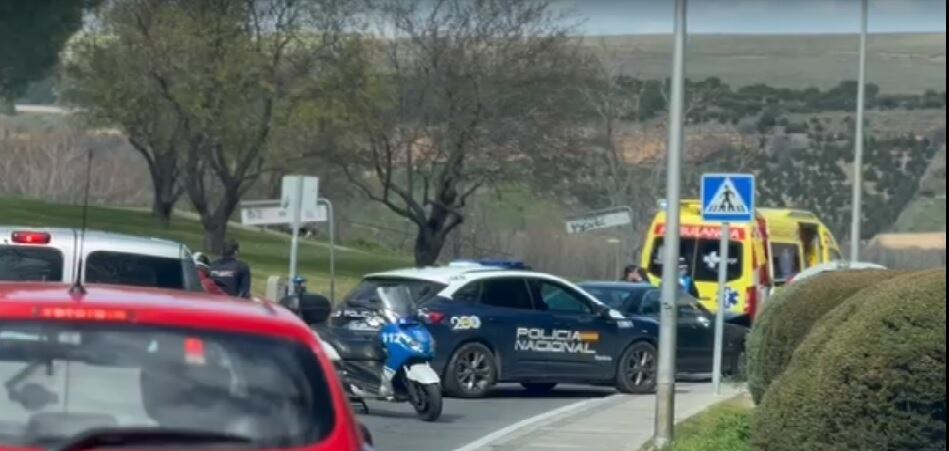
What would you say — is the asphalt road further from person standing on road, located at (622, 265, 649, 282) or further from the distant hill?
the distant hill

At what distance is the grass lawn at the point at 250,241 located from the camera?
46844 millimetres

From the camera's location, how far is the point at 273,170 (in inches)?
2029

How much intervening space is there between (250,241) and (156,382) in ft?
184

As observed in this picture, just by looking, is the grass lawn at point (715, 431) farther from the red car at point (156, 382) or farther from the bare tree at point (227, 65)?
the bare tree at point (227, 65)

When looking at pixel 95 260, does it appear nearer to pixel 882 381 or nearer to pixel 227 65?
pixel 882 381

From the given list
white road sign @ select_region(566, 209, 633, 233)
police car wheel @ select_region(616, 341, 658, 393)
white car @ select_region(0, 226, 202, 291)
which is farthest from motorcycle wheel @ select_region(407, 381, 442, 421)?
white road sign @ select_region(566, 209, 633, 233)

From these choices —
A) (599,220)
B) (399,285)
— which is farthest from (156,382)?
(599,220)

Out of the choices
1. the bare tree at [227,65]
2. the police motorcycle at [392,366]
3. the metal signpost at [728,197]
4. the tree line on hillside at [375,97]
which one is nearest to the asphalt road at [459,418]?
the police motorcycle at [392,366]

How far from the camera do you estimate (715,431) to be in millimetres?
15633

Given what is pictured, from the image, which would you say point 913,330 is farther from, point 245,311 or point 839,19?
point 245,311

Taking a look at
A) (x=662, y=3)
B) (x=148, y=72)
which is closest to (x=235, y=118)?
(x=148, y=72)

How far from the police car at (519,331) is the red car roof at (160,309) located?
573 inches

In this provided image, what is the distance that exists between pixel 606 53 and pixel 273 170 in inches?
469

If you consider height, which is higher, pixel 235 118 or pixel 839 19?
pixel 235 118
